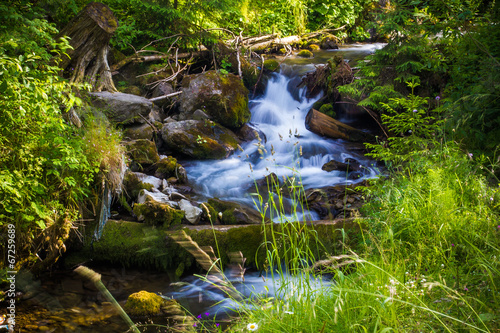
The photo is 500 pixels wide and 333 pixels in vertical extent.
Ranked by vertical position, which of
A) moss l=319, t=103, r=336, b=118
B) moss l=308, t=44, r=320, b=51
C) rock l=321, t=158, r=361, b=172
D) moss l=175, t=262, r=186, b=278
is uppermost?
moss l=308, t=44, r=320, b=51

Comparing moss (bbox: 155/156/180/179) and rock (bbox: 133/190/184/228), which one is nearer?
rock (bbox: 133/190/184/228)

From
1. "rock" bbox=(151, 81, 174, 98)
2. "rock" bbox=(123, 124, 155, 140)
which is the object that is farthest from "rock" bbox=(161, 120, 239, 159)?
"rock" bbox=(151, 81, 174, 98)

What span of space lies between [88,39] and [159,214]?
4.37 metres

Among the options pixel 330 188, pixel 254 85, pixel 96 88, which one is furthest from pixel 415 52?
pixel 96 88

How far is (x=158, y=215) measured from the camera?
4.34 metres

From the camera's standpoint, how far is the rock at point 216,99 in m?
8.51

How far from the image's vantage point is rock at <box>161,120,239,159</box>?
753 cm

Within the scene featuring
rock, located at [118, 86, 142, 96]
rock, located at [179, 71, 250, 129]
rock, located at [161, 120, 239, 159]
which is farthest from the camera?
rock, located at [118, 86, 142, 96]

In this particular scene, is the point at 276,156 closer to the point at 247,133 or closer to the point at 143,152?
the point at 247,133

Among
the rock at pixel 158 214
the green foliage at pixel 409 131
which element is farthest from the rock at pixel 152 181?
the green foliage at pixel 409 131

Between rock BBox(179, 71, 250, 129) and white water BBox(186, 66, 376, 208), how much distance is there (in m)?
0.80

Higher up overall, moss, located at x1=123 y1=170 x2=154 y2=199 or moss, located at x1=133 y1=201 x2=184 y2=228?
moss, located at x1=123 y1=170 x2=154 y2=199

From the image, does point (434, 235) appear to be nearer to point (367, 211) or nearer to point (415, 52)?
point (367, 211)

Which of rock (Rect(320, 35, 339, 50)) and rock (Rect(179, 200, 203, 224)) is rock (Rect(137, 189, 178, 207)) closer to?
rock (Rect(179, 200, 203, 224))
